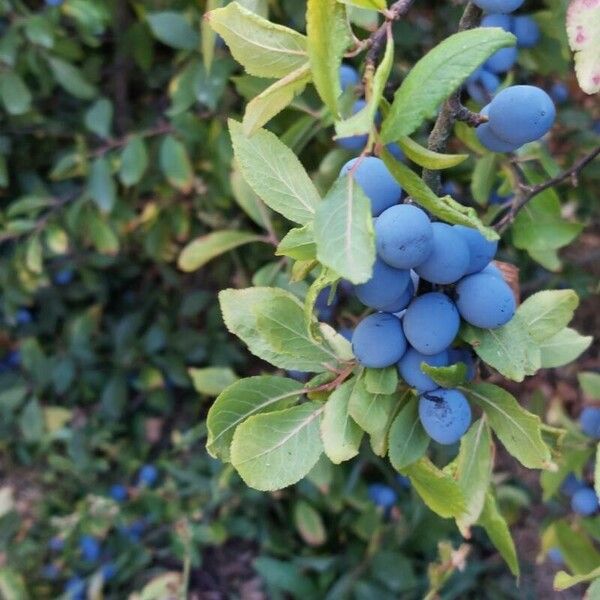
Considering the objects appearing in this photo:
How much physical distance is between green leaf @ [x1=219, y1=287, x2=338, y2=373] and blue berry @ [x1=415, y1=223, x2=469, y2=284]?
140 millimetres

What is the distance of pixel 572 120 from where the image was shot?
1.44 metres

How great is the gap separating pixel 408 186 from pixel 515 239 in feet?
1.48

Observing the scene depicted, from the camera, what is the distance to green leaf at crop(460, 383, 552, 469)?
2.06 ft

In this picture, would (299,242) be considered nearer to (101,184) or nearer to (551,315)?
(551,315)

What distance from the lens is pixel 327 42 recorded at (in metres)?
0.50

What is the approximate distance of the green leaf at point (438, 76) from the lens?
48cm

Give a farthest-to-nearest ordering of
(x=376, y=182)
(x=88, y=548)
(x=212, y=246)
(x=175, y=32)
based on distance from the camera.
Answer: (x=88, y=548) < (x=175, y=32) < (x=212, y=246) < (x=376, y=182)

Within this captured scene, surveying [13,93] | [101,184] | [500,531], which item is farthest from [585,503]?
[13,93]

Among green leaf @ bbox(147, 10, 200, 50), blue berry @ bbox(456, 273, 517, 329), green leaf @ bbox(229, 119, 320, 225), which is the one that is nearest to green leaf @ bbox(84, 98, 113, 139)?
green leaf @ bbox(147, 10, 200, 50)

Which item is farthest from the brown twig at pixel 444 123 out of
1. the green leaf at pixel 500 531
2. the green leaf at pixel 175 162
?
the green leaf at pixel 175 162

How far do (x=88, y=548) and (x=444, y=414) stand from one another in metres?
1.32

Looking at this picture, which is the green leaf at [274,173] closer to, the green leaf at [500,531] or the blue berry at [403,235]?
the blue berry at [403,235]

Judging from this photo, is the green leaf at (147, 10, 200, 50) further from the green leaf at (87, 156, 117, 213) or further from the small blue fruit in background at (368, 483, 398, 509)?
the small blue fruit in background at (368, 483, 398, 509)

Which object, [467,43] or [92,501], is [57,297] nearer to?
[92,501]
